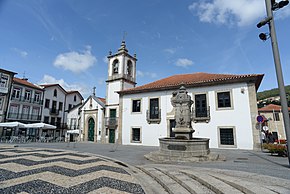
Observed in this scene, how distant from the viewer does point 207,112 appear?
15.7 m

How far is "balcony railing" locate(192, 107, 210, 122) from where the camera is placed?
15636 millimetres

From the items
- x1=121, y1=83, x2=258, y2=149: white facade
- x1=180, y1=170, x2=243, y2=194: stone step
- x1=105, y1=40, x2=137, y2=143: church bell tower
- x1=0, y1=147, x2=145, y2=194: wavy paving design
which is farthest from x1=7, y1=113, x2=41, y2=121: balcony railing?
x1=180, y1=170, x2=243, y2=194: stone step

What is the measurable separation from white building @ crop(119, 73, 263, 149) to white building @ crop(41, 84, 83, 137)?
698 inches

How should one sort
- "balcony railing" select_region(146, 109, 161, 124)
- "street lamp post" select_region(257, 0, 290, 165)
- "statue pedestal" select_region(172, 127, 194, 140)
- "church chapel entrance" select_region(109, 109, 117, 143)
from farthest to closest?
"church chapel entrance" select_region(109, 109, 117, 143), "balcony railing" select_region(146, 109, 161, 124), "statue pedestal" select_region(172, 127, 194, 140), "street lamp post" select_region(257, 0, 290, 165)

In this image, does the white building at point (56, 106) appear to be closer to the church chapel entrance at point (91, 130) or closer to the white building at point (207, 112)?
the church chapel entrance at point (91, 130)

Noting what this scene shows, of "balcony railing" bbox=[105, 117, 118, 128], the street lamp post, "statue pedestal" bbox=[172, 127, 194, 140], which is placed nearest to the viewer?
the street lamp post

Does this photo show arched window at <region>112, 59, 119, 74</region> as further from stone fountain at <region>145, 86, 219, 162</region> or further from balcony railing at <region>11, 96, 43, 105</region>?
stone fountain at <region>145, 86, 219, 162</region>

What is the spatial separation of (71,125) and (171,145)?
2511 cm

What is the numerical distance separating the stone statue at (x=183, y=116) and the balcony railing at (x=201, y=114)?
7.13 metres

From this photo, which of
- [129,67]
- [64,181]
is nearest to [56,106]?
[129,67]

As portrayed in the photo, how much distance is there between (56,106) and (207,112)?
91.4ft

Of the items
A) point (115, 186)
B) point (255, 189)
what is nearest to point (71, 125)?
point (115, 186)

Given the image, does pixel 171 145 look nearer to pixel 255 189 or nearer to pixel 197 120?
pixel 255 189

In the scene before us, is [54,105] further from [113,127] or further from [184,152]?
[184,152]
